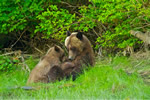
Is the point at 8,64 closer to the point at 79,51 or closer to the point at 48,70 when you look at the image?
the point at 48,70

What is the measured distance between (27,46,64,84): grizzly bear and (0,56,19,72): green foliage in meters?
2.05

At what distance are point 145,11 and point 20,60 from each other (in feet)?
17.0

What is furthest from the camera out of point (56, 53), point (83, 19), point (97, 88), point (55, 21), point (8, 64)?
point (55, 21)

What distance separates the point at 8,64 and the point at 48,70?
8.19 ft

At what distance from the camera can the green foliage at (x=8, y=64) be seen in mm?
10258

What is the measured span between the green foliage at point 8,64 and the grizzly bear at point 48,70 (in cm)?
205

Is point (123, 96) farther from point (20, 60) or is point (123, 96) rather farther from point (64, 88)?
point (20, 60)

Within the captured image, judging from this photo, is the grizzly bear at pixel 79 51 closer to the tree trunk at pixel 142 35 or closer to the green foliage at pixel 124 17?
the green foliage at pixel 124 17

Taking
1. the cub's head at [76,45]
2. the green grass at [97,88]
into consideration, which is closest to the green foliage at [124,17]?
the cub's head at [76,45]

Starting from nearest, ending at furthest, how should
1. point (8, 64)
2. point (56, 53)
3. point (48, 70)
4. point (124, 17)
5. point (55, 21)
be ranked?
point (48, 70), point (56, 53), point (124, 17), point (8, 64), point (55, 21)

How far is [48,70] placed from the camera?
27.7ft

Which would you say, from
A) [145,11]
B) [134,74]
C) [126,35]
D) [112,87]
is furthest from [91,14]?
[112,87]

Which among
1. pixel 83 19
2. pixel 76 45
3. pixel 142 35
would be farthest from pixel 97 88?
pixel 83 19

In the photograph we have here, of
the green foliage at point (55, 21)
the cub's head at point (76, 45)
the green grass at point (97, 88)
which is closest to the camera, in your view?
the green grass at point (97, 88)
